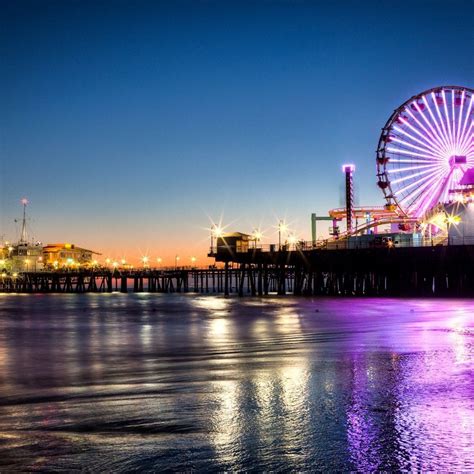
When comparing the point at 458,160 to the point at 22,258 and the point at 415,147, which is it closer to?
the point at 415,147

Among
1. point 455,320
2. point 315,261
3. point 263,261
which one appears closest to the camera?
point 455,320

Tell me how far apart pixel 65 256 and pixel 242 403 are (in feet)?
512

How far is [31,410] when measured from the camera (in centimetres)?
1237

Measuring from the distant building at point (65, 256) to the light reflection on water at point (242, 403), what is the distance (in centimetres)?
13597

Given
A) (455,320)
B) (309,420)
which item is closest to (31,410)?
(309,420)

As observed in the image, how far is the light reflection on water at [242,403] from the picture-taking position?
9.29 metres

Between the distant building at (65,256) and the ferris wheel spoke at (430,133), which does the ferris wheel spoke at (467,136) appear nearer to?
the ferris wheel spoke at (430,133)

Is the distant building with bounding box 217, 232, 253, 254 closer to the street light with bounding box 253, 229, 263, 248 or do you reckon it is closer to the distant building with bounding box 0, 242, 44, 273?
the street light with bounding box 253, 229, 263, 248

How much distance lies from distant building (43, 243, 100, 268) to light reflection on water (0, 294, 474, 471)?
446ft

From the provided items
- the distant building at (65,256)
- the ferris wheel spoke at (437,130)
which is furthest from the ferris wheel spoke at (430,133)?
the distant building at (65,256)

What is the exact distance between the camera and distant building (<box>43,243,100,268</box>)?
15700 centimetres

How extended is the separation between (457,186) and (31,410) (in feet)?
194

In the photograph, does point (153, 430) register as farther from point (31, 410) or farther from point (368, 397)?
point (368, 397)

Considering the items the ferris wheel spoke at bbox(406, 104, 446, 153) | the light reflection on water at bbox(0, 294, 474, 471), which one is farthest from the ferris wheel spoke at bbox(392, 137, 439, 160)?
the light reflection on water at bbox(0, 294, 474, 471)
